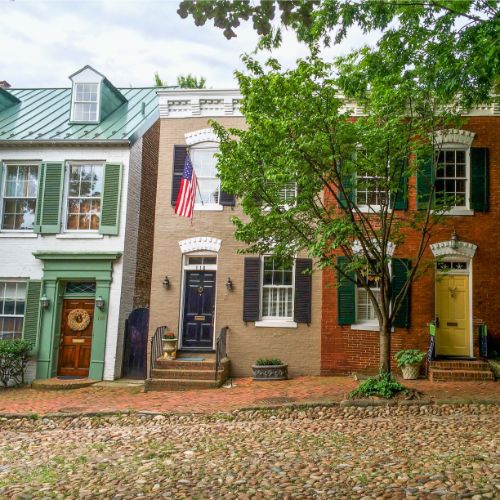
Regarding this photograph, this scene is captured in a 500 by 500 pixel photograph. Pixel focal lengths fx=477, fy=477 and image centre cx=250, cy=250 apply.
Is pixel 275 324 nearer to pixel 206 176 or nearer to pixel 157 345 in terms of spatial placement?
pixel 157 345

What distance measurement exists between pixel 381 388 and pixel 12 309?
9795mm

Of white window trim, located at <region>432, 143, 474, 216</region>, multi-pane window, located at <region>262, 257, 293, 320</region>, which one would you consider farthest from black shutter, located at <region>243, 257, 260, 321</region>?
white window trim, located at <region>432, 143, 474, 216</region>

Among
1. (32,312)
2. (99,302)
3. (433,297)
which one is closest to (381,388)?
(433,297)

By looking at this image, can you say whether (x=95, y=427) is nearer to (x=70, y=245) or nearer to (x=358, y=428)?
(x=358, y=428)

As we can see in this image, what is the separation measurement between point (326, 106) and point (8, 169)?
9.64 metres

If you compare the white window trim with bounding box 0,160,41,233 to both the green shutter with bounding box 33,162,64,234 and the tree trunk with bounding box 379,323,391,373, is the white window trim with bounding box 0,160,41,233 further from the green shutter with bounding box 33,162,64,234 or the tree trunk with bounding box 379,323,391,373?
the tree trunk with bounding box 379,323,391,373

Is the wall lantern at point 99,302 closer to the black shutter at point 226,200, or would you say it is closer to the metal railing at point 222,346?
the metal railing at point 222,346

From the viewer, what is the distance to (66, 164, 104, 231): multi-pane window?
13.1 meters

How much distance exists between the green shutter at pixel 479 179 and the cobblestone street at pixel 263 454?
545 centimetres

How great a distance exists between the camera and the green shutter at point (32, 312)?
41.2 ft

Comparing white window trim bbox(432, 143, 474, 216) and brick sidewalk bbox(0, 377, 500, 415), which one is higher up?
white window trim bbox(432, 143, 474, 216)

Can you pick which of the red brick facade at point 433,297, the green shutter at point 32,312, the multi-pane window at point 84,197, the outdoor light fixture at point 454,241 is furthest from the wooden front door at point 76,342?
the outdoor light fixture at point 454,241

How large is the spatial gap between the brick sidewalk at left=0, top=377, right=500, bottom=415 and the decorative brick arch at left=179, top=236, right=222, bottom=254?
3490 mm

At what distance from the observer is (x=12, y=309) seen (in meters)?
12.9
